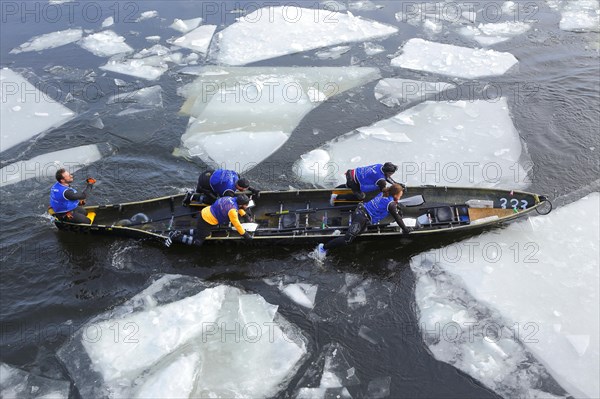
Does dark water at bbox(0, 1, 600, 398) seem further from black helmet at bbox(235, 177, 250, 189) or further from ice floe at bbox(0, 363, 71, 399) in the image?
black helmet at bbox(235, 177, 250, 189)

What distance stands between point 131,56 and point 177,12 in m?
4.12

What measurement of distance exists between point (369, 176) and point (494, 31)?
419 inches

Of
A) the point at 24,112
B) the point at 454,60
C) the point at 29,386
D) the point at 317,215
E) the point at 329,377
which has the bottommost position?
the point at 29,386

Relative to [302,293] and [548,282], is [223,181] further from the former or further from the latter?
[548,282]

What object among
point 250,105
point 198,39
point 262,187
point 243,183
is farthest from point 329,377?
point 198,39

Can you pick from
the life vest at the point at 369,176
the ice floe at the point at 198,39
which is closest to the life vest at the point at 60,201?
the life vest at the point at 369,176

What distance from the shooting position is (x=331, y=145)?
11430 mm

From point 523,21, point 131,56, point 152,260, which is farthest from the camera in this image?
point 523,21

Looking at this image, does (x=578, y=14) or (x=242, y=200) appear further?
(x=578, y=14)

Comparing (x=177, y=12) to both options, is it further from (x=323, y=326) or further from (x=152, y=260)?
(x=323, y=326)

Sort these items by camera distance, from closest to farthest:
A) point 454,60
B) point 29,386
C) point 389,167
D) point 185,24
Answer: point 29,386
point 389,167
point 454,60
point 185,24

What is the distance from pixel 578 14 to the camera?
671 inches

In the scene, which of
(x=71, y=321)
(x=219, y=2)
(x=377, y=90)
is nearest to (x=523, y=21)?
(x=377, y=90)

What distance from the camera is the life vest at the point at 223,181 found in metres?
8.68
